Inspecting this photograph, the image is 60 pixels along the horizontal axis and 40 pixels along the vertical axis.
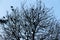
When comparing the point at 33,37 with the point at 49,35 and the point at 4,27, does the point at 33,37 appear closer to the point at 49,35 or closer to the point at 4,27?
the point at 49,35

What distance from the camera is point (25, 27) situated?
61.1 feet

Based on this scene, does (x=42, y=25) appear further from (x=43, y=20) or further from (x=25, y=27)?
(x=25, y=27)

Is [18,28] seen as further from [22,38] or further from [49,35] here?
[49,35]

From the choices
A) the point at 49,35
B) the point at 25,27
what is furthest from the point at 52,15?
the point at 25,27

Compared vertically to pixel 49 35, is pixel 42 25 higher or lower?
higher

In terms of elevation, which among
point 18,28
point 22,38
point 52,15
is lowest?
point 22,38

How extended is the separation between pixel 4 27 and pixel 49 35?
565 cm

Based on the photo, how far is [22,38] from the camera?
62.5 ft

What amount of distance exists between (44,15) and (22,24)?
2852 mm

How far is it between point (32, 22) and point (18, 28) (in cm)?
189

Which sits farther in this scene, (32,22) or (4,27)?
(4,27)

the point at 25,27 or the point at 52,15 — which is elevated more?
the point at 52,15

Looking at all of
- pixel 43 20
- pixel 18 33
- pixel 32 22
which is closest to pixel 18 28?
pixel 18 33

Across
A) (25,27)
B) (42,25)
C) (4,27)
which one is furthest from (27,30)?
(4,27)
